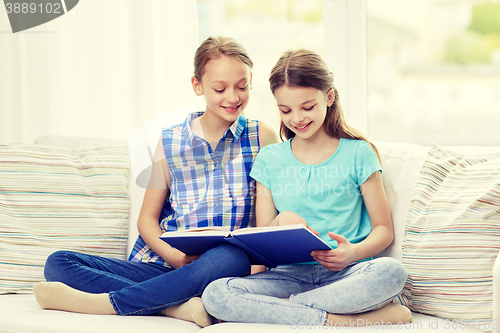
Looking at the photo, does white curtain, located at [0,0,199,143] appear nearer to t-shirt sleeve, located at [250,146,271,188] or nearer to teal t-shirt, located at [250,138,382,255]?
t-shirt sleeve, located at [250,146,271,188]

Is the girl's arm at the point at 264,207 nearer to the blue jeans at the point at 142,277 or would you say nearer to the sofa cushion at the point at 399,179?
the blue jeans at the point at 142,277

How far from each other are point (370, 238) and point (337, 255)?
5.7 inches

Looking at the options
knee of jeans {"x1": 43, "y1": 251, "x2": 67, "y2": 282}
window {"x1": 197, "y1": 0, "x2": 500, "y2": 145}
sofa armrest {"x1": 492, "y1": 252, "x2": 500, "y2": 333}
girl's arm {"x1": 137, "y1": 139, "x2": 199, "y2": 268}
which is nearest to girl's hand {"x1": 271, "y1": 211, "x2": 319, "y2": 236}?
girl's arm {"x1": 137, "y1": 139, "x2": 199, "y2": 268}

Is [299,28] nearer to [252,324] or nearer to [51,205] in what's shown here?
[51,205]

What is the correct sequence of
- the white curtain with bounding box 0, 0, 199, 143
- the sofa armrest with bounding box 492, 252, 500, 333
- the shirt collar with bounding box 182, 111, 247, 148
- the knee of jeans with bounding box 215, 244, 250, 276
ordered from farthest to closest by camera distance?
the white curtain with bounding box 0, 0, 199, 143
the shirt collar with bounding box 182, 111, 247, 148
the knee of jeans with bounding box 215, 244, 250, 276
the sofa armrest with bounding box 492, 252, 500, 333

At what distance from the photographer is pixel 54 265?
1288mm

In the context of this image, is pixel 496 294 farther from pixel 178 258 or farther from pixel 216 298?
pixel 178 258

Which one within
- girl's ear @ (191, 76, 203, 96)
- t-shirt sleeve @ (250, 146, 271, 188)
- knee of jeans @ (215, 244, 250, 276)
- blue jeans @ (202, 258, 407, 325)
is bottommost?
blue jeans @ (202, 258, 407, 325)

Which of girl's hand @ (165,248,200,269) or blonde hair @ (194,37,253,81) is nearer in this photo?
girl's hand @ (165,248,200,269)

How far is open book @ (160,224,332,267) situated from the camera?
1.09 metres

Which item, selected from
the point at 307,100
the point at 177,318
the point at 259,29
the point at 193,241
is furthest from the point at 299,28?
the point at 177,318

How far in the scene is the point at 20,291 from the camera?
1.43m

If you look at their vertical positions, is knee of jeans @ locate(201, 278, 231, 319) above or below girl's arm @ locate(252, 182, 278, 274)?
below

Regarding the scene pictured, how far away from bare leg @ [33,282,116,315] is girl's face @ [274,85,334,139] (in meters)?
0.73
